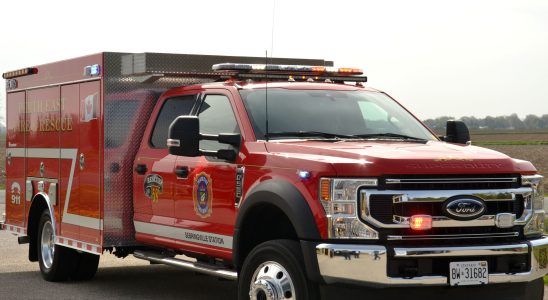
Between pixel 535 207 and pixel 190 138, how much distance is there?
2.60 m

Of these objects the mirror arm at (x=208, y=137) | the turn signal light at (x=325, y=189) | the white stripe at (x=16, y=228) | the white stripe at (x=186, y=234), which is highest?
the mirror arm at (x=208, y=137)

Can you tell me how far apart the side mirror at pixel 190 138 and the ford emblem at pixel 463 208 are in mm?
1923

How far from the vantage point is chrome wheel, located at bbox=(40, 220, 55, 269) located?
1161 cm

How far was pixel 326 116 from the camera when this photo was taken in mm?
8422

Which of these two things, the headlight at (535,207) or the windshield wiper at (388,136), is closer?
the headlight at (535,207)

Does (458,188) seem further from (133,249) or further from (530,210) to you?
(133,249)

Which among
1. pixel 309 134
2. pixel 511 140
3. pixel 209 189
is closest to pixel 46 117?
pixel 209 189

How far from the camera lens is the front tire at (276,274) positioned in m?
6.96

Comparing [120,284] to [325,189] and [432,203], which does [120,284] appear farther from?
[432,203]

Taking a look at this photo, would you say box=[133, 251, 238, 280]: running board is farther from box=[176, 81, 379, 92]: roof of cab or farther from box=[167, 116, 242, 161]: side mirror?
box=[176, 81, 379, 92]: roof of cab

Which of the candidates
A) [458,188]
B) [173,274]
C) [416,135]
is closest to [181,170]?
[416,135]

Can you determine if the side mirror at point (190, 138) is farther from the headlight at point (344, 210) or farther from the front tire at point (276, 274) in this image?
the headlight at point (344, 210)

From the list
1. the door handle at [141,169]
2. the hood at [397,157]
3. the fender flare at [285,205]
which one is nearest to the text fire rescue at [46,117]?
the door handle at [141,169]

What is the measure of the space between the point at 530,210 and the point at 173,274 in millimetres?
5674
